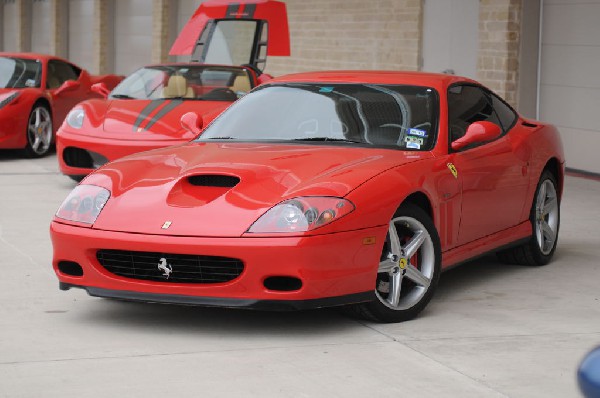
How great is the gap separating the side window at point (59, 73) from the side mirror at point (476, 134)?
967 centimetres

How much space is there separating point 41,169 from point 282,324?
324 inches

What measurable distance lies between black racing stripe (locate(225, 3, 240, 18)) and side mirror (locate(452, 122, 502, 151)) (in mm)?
8975

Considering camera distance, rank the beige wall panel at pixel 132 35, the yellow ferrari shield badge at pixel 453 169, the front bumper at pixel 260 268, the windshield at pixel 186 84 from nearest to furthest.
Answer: the front bumper at pixel 260 268
the yellow ferrari shield badge at pixel 453 169
the windshield at pixel 186 84
the beige wall panel at pixel 132 35

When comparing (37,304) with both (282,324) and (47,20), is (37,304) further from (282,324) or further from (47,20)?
(47,20)

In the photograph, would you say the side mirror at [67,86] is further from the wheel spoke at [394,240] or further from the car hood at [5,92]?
the wheel spoke at [394,240]

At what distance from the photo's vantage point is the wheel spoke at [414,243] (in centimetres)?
603

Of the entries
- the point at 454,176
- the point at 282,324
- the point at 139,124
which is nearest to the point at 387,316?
the point at 282,324

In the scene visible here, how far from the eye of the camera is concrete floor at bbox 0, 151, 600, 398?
4785 mm

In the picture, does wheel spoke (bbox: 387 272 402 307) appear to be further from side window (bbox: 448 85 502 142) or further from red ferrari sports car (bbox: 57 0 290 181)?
red ferrari sports car (bbox: 57 0 290 181)

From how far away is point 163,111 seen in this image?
11.5 m

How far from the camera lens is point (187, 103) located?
1188cm

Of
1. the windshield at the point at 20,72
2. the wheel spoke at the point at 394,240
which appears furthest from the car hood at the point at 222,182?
the windshield at the point at 20,72

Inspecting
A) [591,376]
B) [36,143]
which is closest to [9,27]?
[36,143]

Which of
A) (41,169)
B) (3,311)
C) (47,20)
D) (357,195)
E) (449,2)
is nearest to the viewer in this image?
(357,195)
